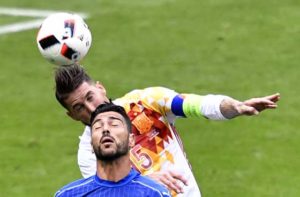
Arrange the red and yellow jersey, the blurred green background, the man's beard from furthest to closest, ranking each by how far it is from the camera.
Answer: the blurred green background < the red and yellow jersey < the man's beard

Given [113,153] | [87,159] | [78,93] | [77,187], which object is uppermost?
[113,153]

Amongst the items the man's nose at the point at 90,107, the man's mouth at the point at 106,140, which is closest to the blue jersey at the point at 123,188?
the man's mouth at the point at 106,140

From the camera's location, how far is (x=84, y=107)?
22.6ft

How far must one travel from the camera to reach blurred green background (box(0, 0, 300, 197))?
11.2 m

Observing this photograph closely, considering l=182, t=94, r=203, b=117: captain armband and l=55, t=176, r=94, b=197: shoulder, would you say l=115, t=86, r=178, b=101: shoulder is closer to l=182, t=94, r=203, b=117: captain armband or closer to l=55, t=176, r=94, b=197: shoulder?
l=182, t=94, r=203, b=117: captain armband

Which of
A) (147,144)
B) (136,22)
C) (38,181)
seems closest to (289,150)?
(38,181)

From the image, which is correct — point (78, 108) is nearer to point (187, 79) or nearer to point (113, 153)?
point (113, 153)

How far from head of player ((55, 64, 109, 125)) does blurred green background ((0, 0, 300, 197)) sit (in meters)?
3.93

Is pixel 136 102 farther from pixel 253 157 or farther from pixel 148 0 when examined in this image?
pixel 148 0

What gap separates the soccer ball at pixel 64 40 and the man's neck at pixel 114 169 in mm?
2666

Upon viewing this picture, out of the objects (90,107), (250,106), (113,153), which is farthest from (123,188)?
(250,106)

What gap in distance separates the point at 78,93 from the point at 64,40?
6.40 ft

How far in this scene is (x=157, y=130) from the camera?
7305 mm

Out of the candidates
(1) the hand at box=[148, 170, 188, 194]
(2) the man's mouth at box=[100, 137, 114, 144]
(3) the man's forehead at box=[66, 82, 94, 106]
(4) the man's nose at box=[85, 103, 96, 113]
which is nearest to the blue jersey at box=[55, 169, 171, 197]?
(1) the hand at box=[148, 170, 188, 194]
